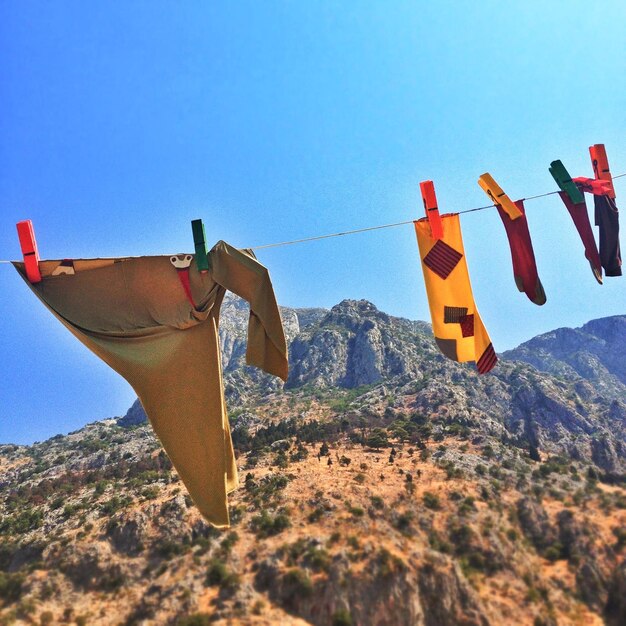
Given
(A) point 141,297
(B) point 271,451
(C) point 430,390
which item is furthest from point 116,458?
(A) point 141,297

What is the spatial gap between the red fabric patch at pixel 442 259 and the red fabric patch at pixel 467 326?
68 cm

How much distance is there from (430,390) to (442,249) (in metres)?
72.3

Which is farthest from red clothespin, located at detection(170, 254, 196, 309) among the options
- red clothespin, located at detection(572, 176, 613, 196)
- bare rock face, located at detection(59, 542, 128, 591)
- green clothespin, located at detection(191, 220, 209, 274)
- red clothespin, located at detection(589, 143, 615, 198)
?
bare rock face, located at detection(59, 542, 128, 591)

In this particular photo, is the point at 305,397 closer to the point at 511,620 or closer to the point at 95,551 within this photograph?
the point at 95,551

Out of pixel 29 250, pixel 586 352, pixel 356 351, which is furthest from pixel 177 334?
pixel 586 352

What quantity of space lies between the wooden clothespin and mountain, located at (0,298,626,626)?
95.6ft

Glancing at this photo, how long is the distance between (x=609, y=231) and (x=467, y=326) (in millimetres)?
3826

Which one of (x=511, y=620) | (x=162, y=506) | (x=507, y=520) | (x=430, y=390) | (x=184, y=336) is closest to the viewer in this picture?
(x=184, y=336)

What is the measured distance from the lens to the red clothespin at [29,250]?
5340 mm

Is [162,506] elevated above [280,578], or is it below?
above

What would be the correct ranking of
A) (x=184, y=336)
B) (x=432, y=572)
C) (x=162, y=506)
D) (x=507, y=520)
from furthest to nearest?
(x=162, y=506), (x=507, y=520), (x=432, y=572), (x=184, y=336)

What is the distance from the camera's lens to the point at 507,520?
35.0 meters

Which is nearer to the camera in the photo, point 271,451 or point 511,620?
point 511,620

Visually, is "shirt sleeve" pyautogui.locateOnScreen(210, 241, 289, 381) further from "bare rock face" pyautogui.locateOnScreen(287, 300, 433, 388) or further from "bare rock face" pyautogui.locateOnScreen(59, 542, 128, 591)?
"bare rock face" pyautogui.locateOnScreen(287, 300, 433, 388)
